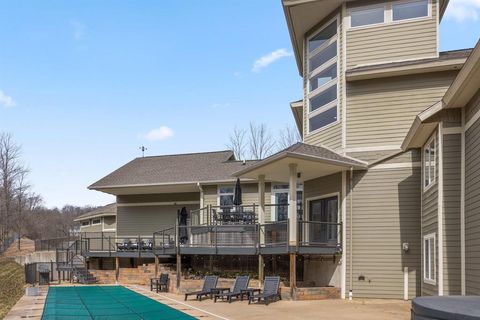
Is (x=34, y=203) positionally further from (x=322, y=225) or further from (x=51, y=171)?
(x=322, y=225)

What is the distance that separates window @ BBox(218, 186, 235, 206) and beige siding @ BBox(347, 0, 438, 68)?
977 cm

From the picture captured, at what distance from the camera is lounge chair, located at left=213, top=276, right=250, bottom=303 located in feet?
45.6

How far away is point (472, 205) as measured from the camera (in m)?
9.32

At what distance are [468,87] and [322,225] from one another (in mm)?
7505

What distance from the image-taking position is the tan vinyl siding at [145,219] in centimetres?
2580

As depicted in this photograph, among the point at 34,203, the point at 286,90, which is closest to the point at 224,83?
the point at 286,90

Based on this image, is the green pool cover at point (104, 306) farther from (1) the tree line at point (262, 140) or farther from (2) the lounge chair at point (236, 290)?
(1) the tree line at point (262, 140)

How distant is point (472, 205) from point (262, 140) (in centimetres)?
3774

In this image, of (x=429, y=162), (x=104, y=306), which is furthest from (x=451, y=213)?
(x=104, y=306)

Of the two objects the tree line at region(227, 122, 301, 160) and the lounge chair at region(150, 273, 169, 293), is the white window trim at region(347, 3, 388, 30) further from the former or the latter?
the tree line at region(227, 122, 301, 160)

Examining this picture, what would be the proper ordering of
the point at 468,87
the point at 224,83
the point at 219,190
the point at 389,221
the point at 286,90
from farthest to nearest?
the point at 286,90
the point at 224,83
the point at 219,190
the point at 389,221
the point at 468,87

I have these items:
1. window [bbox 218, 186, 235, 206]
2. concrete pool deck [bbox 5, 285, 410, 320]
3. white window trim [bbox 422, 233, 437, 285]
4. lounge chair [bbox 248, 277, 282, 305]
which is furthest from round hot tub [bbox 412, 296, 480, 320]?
window [bbox 218, 186, 235, 206]

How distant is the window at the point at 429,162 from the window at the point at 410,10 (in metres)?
4.31

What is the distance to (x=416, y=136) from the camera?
12.5 meters
